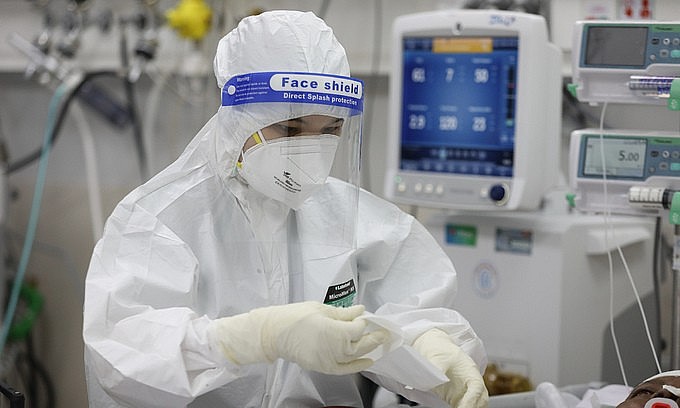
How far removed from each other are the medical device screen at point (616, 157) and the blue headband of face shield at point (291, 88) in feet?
1.80

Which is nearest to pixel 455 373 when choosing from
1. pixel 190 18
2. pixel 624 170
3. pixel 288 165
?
pixel 288 165

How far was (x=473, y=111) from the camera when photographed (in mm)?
2061

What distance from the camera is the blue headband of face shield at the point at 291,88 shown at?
1.37 metres

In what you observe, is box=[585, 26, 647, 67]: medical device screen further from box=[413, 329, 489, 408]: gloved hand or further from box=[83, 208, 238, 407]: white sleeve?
box=[83, 208, 238, 407]: white sleeve

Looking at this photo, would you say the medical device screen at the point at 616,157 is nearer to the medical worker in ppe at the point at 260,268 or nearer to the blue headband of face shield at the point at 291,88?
the medical worker in ppe at the point at 260,268

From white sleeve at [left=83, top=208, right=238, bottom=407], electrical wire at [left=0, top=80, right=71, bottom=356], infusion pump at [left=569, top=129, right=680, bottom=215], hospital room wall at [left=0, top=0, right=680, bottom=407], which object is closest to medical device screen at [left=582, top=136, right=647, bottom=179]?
infusion pump at [left=569, top=129, right=680, bottom=215]

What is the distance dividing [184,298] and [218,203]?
189mm

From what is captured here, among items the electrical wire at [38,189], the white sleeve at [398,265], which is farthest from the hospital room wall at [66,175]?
the white sleeve at [398,265]

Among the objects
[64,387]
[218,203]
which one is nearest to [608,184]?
[218,203]

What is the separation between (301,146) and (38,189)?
2.02 m

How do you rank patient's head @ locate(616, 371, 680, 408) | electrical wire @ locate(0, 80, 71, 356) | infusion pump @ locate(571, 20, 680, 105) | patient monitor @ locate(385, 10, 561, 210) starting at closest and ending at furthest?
patient's head @ locate(616, 371, 680, 408)
infusion pump @ locate(571, 20, 680, 105)
patient monitor @ locate(385, 10, 561, 210)
electrical wire @ locate(0, 80, 71, 356)

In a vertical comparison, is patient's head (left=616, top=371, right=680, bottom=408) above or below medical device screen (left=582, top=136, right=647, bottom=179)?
below

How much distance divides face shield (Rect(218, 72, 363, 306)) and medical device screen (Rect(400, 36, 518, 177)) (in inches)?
→ 23.4

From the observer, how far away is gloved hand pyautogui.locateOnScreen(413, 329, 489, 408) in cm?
137
